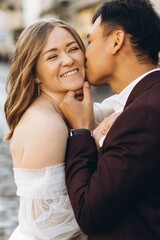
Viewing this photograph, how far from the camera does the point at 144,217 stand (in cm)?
198

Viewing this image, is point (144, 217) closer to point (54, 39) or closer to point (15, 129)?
point (15, 129)

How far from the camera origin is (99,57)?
244 centimetres

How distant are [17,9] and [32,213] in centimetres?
6804

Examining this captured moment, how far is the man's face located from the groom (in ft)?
0.22

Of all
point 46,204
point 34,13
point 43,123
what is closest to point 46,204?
point 46,204

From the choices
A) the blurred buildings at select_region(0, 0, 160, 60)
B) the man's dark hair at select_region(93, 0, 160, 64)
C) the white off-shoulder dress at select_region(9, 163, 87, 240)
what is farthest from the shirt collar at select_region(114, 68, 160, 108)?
the blurred buildings at select_region(0, 0, 160, 60)

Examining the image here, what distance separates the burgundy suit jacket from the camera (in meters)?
1.92

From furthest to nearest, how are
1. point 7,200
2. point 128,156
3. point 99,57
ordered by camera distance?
point 7,200
point 99,57
point 128,156

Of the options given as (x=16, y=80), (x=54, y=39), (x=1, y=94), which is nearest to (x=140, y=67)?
(x=54, y=39)

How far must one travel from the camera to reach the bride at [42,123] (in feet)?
7.47

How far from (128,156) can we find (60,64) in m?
0.77

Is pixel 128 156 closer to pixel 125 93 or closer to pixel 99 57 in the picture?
pixel 125 93

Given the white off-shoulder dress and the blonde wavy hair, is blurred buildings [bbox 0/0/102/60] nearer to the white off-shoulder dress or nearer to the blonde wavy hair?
the blonde wavy hair

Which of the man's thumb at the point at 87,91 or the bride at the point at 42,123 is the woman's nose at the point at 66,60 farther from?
the man's thumb at the point at 87,91
